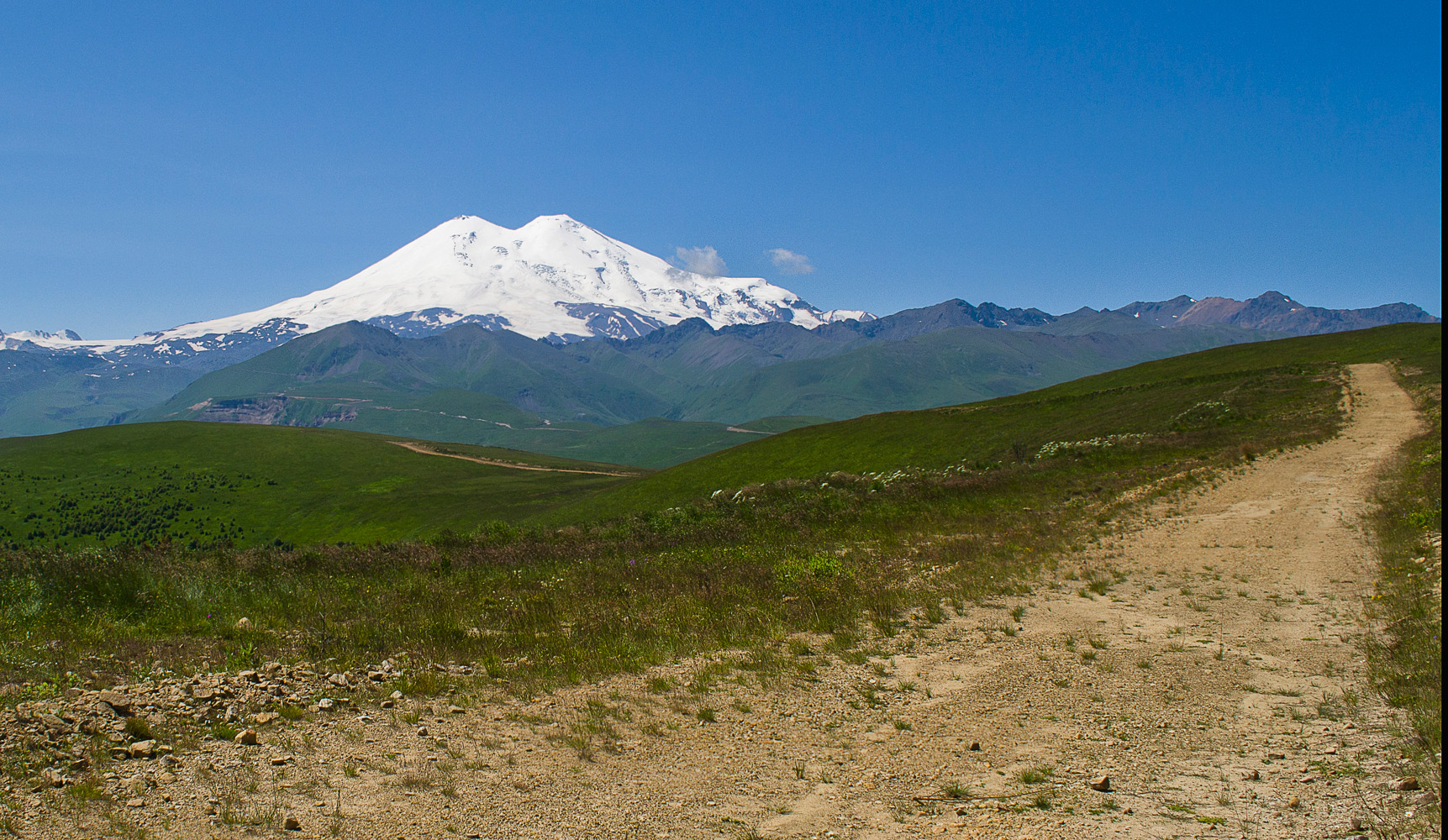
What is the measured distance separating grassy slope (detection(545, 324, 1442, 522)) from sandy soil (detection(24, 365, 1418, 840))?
38302 millimetres

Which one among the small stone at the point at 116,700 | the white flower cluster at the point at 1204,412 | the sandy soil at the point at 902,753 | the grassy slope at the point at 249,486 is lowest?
the grassy slope at the point at 249,486

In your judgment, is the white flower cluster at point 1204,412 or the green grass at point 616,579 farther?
the white flower cluster at point 1204,412

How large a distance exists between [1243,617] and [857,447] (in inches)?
2474

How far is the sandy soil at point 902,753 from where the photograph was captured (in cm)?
623

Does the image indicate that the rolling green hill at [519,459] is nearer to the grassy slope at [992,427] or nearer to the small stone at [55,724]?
the grassy slope at [992,427]

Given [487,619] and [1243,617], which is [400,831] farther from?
[1243,617]

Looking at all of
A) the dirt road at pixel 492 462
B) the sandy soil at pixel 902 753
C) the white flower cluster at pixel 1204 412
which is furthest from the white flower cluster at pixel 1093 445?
the dirt road at pixel 492 462

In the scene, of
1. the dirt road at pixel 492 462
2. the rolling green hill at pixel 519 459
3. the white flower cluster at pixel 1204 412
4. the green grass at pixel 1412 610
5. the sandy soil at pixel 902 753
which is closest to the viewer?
the sandy soil at pixel 902 753

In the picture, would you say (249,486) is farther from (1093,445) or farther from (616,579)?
(616,579)

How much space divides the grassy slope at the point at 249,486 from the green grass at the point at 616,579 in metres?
68.6

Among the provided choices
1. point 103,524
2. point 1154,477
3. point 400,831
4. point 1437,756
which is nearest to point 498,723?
point 400,831

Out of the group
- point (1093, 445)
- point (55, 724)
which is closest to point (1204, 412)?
point (1093, 445)

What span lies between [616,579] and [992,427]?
59.8 m

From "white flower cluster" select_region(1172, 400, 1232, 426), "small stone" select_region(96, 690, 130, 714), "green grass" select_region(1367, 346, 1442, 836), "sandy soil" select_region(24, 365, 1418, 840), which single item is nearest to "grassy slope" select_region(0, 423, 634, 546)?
"white flower cluster" select_region(1172, 400, 1232, 426)
